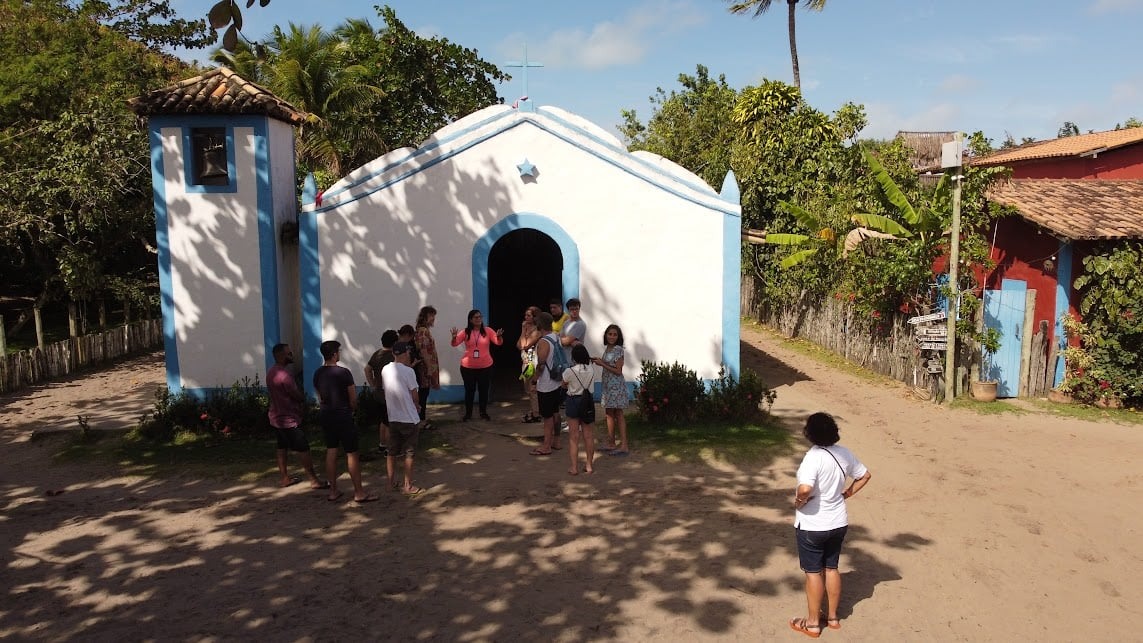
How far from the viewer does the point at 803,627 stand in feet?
18.5

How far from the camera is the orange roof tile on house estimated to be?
2373cm

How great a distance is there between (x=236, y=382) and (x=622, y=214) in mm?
5970

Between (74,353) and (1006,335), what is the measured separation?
16964 millimetres

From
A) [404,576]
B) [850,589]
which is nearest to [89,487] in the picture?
[404,576]

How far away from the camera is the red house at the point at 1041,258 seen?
12.6 metres

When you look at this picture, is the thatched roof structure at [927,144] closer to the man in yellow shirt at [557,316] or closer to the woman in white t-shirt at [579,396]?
the man in yellow shirt at [557,316]

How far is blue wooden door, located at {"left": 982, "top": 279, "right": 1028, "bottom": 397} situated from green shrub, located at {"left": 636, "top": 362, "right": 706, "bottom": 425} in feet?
17.3

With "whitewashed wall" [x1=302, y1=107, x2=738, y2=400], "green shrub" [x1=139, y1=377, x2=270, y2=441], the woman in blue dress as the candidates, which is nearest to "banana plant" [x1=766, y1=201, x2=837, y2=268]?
"whitewashed wall" [x1=302, y1=107, x2=738, y2=400]

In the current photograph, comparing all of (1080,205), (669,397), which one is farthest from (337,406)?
(1080,205)

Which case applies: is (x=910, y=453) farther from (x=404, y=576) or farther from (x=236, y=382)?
(x=236, y=382)

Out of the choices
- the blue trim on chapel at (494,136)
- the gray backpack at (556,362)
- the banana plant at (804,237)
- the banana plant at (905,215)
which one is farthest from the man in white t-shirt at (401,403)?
the banana plant at (804,237)

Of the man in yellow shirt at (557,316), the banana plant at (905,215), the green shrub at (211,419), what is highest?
the banana plant at (905,215)

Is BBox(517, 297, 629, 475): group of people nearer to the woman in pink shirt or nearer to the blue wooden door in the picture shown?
the woman in pink shirt

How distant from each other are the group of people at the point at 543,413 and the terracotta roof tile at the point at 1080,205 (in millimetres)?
7012
